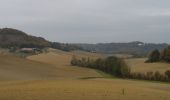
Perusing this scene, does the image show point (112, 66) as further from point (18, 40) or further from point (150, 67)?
point (18, 40)

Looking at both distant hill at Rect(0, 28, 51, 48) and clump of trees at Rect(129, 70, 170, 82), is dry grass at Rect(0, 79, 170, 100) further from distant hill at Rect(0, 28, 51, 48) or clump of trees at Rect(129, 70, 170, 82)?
distant hill at Rect(0, 28, 51, 48)

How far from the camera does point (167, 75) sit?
65188mm

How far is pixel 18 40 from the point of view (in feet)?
489

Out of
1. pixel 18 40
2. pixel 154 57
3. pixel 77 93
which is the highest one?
pixel 18 40

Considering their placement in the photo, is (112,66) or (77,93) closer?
(77,93)

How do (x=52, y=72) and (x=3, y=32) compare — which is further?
(x=3, y=32)

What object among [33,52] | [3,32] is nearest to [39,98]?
[33,52]

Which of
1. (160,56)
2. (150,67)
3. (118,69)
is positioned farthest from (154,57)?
(118,69)

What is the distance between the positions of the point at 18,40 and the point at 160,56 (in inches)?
2801

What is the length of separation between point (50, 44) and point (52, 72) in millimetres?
82472

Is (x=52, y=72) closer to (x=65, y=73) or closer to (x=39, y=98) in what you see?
(x=65, y=73)

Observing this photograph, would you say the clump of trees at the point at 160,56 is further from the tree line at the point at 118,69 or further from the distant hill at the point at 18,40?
the distant hill at the point at 18,40

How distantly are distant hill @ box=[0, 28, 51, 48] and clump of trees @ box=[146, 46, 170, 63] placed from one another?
A: 175 feet

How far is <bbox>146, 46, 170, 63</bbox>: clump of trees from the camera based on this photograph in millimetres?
87281
